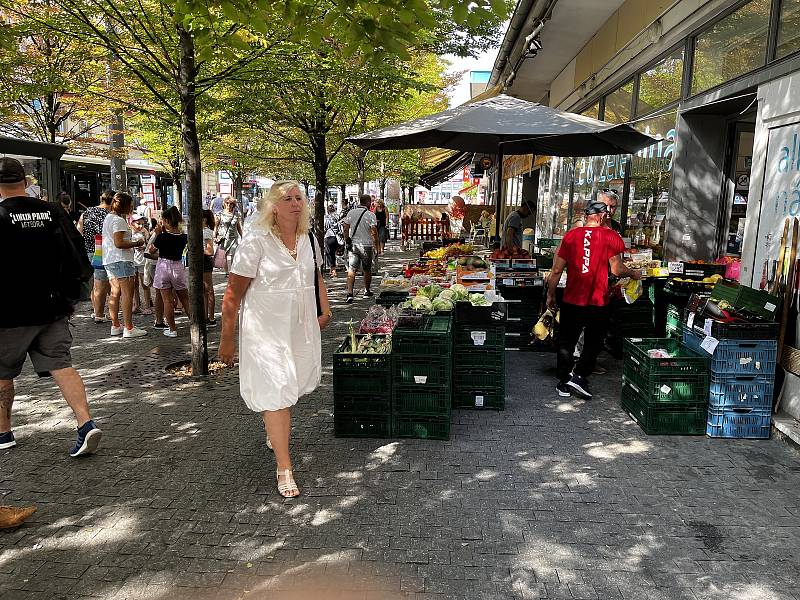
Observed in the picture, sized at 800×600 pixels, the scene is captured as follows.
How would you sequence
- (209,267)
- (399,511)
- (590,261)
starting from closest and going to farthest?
(399,511), (590,261), (209,267)

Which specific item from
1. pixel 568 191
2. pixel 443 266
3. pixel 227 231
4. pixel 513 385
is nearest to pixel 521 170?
pixel 568 191

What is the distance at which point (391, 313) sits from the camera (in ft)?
18.8

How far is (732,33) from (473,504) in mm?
6104

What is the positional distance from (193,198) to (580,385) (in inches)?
178

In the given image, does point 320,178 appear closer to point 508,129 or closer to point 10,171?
point 508,129

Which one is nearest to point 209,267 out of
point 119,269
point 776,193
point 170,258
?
point 170,258

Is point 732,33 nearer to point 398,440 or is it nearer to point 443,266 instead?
point 443,266

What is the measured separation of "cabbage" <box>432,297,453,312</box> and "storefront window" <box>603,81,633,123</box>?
6.87 m

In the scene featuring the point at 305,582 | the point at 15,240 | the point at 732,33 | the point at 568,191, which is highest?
the point at 732,33

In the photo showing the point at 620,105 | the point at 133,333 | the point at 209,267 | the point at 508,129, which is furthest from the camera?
the point at 620,105

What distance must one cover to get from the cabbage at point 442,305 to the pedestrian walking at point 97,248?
564 centimetres

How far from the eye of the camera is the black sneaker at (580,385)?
6121mm

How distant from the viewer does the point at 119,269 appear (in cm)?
841

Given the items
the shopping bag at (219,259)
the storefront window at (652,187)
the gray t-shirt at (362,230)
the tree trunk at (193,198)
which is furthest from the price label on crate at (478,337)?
the gray t-shirt at (362,230)
